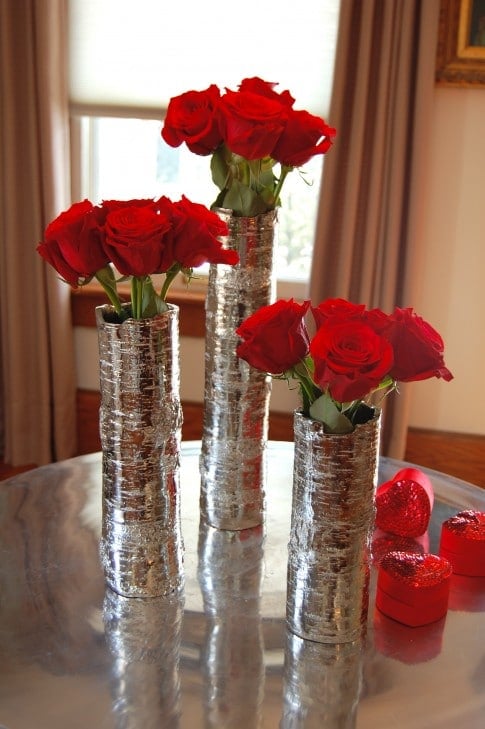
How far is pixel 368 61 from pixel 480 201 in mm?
602

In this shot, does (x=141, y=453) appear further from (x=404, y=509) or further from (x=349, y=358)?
(x=404, y=509)

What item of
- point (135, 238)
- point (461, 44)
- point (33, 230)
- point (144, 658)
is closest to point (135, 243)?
point (135, 238)

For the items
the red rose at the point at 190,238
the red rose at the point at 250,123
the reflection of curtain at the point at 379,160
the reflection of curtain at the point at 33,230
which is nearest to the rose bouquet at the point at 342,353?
the red rose at the point at 190,238

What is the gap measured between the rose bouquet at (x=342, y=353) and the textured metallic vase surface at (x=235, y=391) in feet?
0.98

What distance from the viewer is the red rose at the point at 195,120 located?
1.37 metres

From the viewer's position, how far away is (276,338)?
1178 mm

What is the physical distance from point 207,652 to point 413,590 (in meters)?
0.30

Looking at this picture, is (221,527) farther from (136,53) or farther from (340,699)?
(136,53)

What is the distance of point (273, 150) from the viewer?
138 cm

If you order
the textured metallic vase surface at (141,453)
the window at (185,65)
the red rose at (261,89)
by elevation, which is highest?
the window at (185,65)

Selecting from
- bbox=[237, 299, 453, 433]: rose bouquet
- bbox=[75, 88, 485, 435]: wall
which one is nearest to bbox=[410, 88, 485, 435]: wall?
bbox=[75, 88, 485, 435]: wall

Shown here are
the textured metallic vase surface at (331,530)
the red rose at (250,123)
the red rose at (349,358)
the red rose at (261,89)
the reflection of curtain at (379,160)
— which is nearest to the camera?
the red rose at (349,358)

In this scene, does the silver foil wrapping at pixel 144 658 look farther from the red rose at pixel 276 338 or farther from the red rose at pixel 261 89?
the red rose at pixel 261 89

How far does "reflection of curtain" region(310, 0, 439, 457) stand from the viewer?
9.64ft
